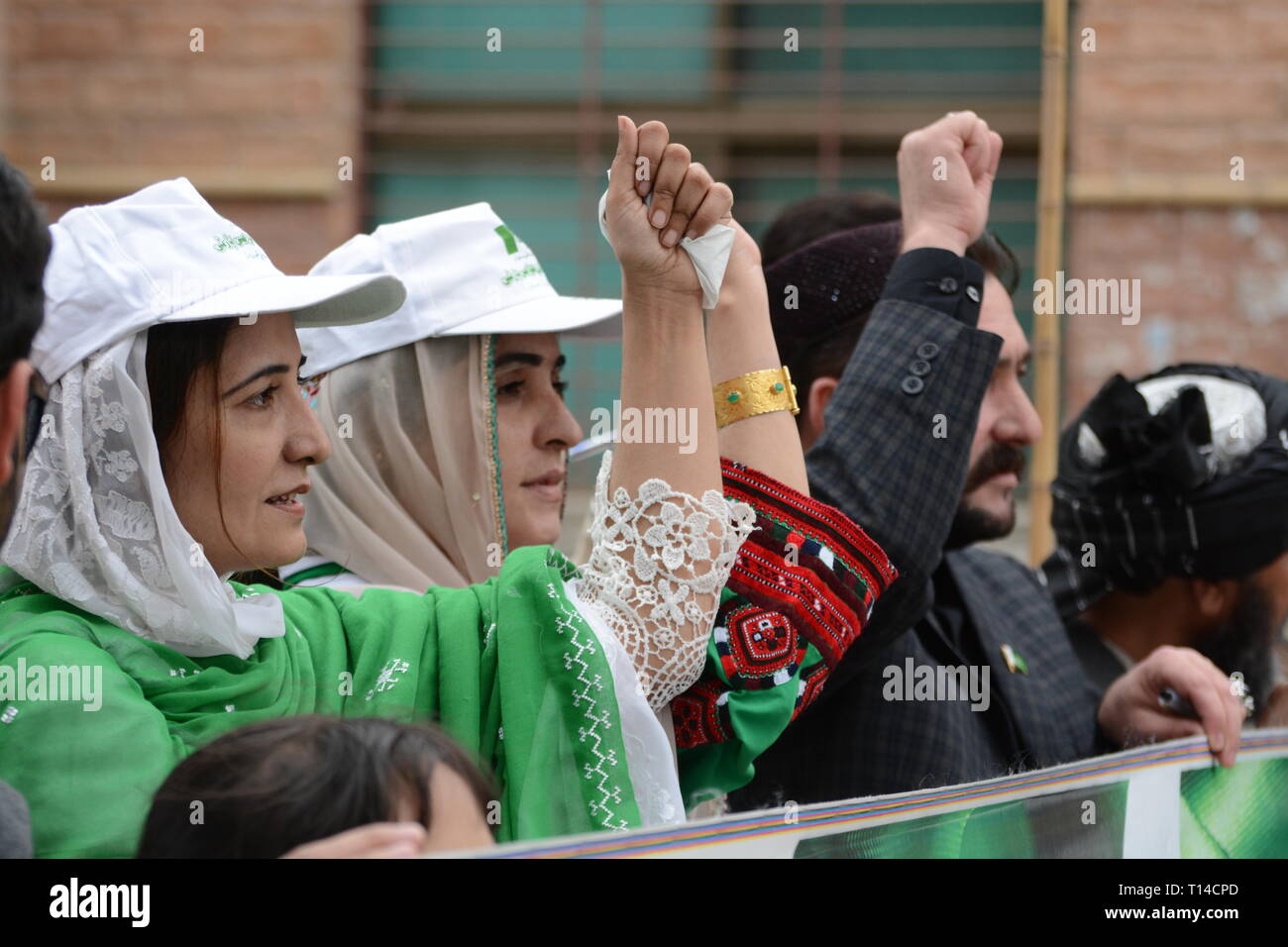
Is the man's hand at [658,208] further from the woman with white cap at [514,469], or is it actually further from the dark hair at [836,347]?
the dark hair at [836,347]

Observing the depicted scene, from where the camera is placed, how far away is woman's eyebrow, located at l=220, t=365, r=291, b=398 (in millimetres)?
1744

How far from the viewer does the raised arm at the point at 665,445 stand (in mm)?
1692

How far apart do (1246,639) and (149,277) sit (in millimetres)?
2090

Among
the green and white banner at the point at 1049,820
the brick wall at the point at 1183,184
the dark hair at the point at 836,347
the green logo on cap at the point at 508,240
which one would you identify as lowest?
the green and white banner at the point at 1049,820

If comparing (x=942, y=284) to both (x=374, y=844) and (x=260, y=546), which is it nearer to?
(x=260, y=546)

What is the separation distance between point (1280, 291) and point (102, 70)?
14.9 ft

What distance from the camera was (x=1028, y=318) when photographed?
19.5 ft

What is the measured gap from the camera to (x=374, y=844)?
1090 mm

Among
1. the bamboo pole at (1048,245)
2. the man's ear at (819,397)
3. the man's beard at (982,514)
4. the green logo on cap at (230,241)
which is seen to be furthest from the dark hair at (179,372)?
the bamboo pole at (1048,245)

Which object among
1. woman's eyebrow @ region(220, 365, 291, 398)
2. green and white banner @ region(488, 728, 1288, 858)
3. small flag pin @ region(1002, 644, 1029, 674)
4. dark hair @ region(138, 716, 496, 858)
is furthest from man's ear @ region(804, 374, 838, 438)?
dark hair @ region(138, 716, 496, 858)

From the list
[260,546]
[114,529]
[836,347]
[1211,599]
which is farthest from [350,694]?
[1211,599]

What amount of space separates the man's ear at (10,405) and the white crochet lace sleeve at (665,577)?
70 cm
